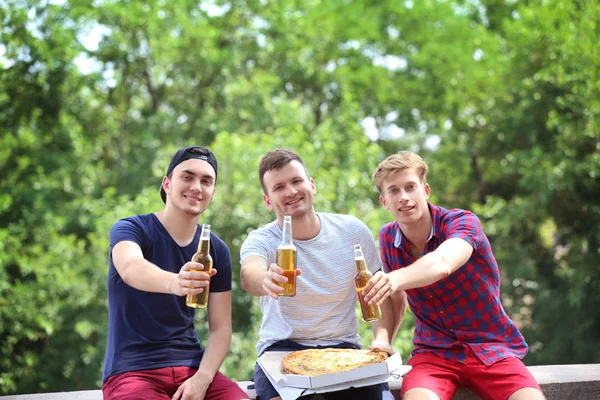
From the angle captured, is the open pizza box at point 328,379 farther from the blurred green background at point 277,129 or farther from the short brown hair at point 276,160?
the blurred green background at point 277,129

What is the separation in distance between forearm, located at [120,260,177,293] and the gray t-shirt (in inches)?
24.6

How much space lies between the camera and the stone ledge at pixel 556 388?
Answer: 3838 millimetres

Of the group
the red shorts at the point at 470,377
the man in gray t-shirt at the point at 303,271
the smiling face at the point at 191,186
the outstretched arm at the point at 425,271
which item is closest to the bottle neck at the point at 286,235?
the man in gray t-shirt at the point at 303,271

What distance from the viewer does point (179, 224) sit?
3.61m

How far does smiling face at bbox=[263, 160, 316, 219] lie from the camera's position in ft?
12.0

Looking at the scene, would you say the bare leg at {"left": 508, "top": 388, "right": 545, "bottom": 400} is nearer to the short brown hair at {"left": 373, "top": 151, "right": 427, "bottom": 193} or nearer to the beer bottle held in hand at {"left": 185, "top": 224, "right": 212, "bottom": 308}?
the short brown hair at {"left": 373, "top": 151, "right": 427, "bottom": 193}

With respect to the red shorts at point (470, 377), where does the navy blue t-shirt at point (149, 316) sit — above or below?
above

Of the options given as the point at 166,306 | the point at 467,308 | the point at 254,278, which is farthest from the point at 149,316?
the point at 467,308

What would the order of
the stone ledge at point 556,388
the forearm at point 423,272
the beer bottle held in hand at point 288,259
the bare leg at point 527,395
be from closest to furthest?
the beer bottle held in hand at point 288,259 → the forearm at point 423,272 → the bare leg at point 527,395 → the stone ledge at point 556,388

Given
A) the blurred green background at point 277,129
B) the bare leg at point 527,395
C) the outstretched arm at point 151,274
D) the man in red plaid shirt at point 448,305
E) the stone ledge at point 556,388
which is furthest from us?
the blurred green background at point 277,129

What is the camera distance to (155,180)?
57.2ft

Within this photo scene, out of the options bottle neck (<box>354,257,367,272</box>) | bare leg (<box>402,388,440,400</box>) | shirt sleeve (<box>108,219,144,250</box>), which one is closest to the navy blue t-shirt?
shirt sleeve (<box>108,219,144,250</box>)

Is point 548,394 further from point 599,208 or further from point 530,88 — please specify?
point 530,88

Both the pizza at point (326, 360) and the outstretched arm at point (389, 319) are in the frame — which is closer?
the pizza at point (326, 360)
